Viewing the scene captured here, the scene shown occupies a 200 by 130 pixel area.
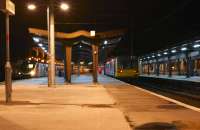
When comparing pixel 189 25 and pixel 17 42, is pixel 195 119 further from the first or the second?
pixel 17 42

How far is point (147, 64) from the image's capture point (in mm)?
107188

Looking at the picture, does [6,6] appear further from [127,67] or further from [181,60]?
[181,60]

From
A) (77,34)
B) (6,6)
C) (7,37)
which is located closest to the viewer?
(6,6)

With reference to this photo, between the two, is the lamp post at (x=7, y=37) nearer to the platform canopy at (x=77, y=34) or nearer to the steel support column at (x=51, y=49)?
the steel support column at (x=51, y=49)

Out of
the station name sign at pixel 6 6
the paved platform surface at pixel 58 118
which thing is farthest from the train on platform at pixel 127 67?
the paved platform surface at pixel 58 118

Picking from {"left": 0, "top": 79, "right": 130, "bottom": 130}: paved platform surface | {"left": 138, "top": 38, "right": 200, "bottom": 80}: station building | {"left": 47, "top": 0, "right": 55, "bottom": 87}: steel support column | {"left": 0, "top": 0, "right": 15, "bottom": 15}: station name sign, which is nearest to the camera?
{"left": 0, "top": 79, "right": 130, "bottom": 130}: paved platform surface

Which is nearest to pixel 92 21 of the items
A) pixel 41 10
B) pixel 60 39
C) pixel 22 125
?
pixel 41 10

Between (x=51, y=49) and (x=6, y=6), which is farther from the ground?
(x=6, y=6)

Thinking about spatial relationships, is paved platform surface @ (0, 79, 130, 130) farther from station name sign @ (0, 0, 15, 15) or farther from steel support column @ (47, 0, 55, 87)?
steel support column @ (47, 0, 55, 87)

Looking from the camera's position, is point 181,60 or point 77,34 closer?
point 77,34

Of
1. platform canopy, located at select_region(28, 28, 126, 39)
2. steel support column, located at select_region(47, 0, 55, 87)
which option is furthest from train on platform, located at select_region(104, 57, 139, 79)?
steel support column, located at select_region(47, 0, 55, 87)

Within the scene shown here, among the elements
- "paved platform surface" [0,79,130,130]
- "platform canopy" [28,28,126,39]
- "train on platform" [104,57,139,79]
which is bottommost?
"paved platform surface" [0,79,130,130]

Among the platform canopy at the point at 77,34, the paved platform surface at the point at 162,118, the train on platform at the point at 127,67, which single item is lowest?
the paved platform surface at the point at 162,118

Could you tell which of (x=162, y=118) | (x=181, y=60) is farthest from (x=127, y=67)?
(x=162, y=118)
